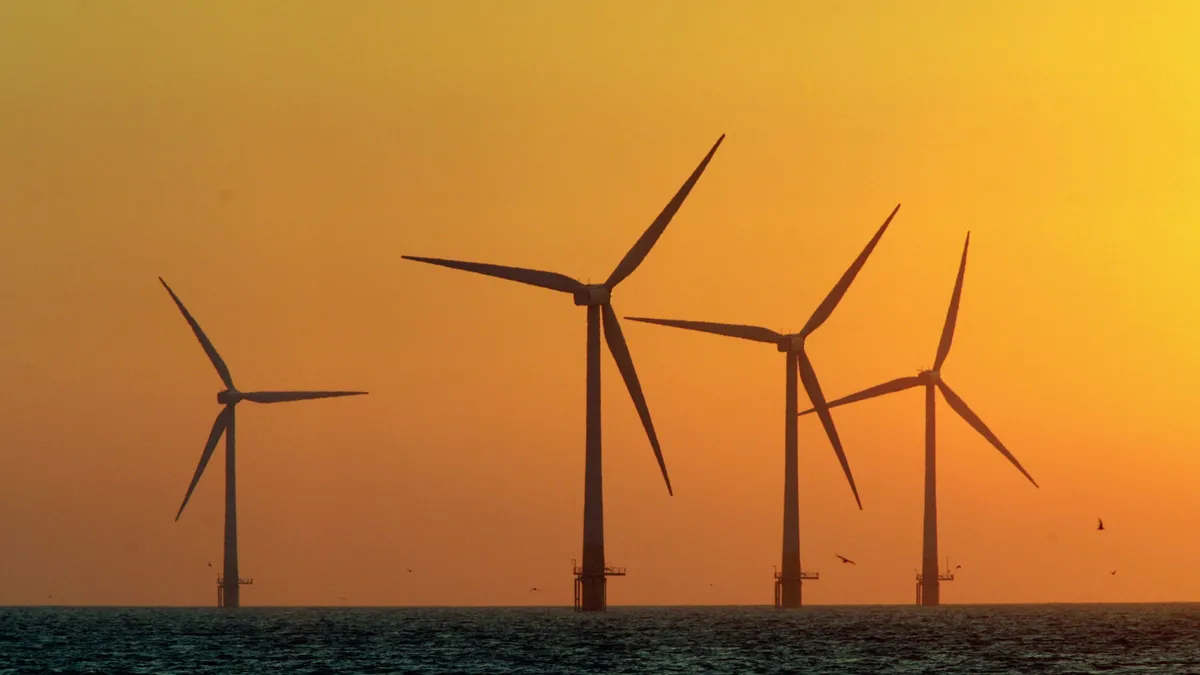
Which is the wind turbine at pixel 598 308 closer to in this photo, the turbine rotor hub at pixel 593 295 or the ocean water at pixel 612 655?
the turbine rotor hub at pixel 593 295

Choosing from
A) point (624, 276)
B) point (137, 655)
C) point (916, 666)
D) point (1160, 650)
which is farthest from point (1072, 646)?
point (137, 655)

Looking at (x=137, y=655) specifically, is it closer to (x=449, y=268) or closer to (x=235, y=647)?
(x=235, y=647)

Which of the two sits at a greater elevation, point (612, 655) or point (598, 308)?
point (598, 308)

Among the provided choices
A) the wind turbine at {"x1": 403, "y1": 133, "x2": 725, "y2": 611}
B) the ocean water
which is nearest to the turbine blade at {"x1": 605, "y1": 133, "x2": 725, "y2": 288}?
the wind turbine at {"x1": 403, "y1": 133, "x2": 725, "y2": 611}

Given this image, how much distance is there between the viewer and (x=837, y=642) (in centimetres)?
18612

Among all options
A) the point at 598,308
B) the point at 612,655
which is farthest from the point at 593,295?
the point at 612,655

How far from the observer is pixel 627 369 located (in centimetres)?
18588

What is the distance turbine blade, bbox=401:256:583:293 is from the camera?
176 metres

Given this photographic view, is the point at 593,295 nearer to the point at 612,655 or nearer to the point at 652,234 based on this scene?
the point at 652,234

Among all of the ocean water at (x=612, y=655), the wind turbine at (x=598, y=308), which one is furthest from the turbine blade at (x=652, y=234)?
the ocean water at (x=612, y=655)

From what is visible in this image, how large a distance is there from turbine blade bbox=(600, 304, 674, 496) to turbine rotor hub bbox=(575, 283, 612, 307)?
0.72 meters

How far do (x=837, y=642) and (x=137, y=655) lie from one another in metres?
61.4

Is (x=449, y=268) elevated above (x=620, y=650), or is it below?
above

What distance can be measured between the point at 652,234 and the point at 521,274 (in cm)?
1227
